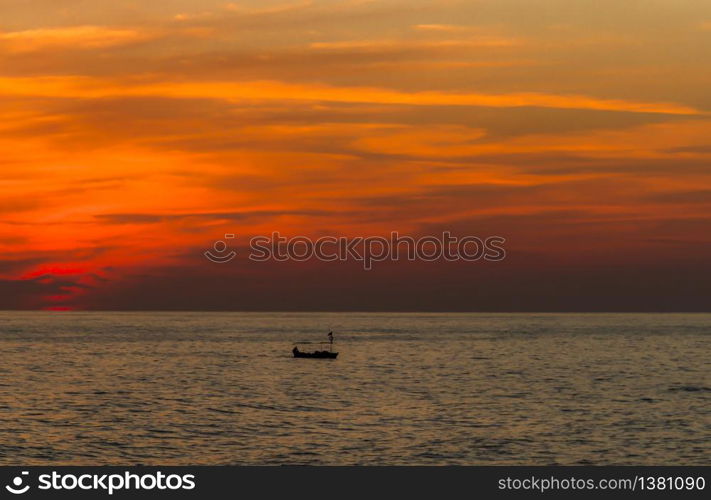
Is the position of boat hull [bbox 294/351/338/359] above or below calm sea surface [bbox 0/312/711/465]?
above

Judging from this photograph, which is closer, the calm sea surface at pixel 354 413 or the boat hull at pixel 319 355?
the calm sea surface at pixel 354 413

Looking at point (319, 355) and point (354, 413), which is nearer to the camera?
point (354, 413)

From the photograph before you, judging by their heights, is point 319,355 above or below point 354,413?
above

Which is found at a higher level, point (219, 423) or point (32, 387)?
point (32, 387)

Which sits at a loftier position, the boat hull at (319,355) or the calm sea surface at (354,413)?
the boat hull at (319,355)

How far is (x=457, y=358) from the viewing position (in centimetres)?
17038

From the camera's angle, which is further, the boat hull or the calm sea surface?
the boat hull
